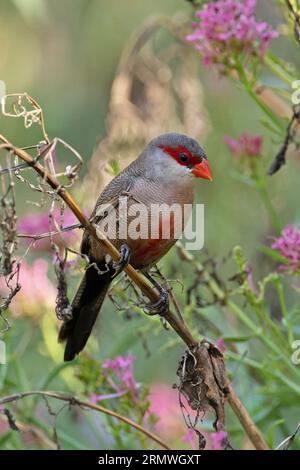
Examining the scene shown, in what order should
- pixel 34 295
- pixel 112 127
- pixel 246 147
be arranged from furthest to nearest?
1. pixel 112 127
2. pixel 34 295
3. pixel 246 147

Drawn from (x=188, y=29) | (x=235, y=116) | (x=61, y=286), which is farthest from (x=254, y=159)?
(x=235, y=116)

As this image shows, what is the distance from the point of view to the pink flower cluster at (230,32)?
3.09 m

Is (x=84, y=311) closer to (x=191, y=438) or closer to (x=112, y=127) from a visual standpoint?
(x=191, y=438)

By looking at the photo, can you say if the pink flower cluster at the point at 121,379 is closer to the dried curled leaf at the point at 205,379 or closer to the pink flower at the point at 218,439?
the pink flower at the point at 218,439

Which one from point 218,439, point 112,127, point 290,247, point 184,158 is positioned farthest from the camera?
point 112,127

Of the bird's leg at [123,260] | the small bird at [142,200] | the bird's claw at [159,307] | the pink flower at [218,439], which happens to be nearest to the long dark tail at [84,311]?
the small bird at [142,200]

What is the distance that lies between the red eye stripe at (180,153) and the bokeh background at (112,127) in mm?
305

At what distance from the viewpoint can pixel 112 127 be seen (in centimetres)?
410

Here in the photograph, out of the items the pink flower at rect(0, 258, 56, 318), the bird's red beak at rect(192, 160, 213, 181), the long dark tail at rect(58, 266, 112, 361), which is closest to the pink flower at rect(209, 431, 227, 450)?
the long dark tail at rect(58, 266, 112, 361)

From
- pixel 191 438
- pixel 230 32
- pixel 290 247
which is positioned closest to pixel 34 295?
pixel 191 438

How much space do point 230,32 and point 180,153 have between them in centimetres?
51

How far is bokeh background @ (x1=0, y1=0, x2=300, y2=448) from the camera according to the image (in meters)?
3.73

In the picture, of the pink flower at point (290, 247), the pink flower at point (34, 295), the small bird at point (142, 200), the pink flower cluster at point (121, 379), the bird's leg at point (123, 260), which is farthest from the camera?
the pink flower at point (34, 295)

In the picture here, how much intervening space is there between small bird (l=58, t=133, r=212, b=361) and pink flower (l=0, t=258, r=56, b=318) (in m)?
0.30
